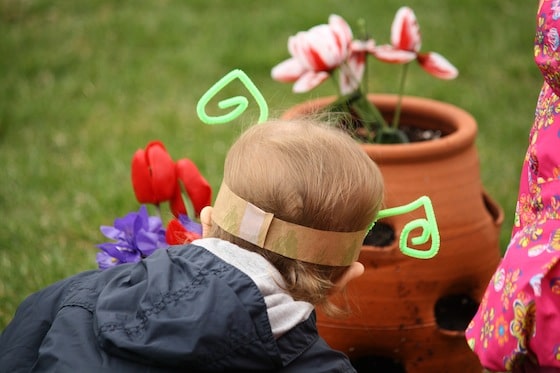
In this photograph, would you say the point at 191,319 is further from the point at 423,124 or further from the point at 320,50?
the point at 423,124

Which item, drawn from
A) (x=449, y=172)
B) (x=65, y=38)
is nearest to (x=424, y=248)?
(x=449, y=172)

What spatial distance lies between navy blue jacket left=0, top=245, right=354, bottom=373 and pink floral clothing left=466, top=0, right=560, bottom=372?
0.87 ft

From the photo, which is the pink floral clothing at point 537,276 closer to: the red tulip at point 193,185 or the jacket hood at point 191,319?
the jacket hood at point 191,319

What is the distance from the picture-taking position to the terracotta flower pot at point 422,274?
2043 millimetres

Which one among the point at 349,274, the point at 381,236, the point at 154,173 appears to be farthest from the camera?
the point at 381,236

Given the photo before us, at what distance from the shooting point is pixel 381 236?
211 centimetres

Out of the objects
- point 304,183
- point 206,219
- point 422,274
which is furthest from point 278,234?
point 422,274

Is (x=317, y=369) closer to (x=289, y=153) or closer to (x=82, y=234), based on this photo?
(x=289, y=153)

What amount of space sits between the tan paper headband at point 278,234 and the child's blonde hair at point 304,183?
1cm

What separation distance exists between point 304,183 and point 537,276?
0.42m

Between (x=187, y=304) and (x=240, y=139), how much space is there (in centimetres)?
36

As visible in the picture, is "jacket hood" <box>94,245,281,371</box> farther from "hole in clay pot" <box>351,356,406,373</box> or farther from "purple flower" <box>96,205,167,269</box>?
"hole in clay pot" <box>351,356,406,373</box>

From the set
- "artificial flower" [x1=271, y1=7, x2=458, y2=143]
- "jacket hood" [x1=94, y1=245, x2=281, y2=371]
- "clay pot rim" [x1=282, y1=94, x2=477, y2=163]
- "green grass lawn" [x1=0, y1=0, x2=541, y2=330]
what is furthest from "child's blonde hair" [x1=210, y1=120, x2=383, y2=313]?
"green grass lawn" [x1=0, y1=0, x2=541, y2=330]

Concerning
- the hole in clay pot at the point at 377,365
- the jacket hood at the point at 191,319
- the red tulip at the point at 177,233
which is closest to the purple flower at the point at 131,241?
the red tulip at the point at 177,233
